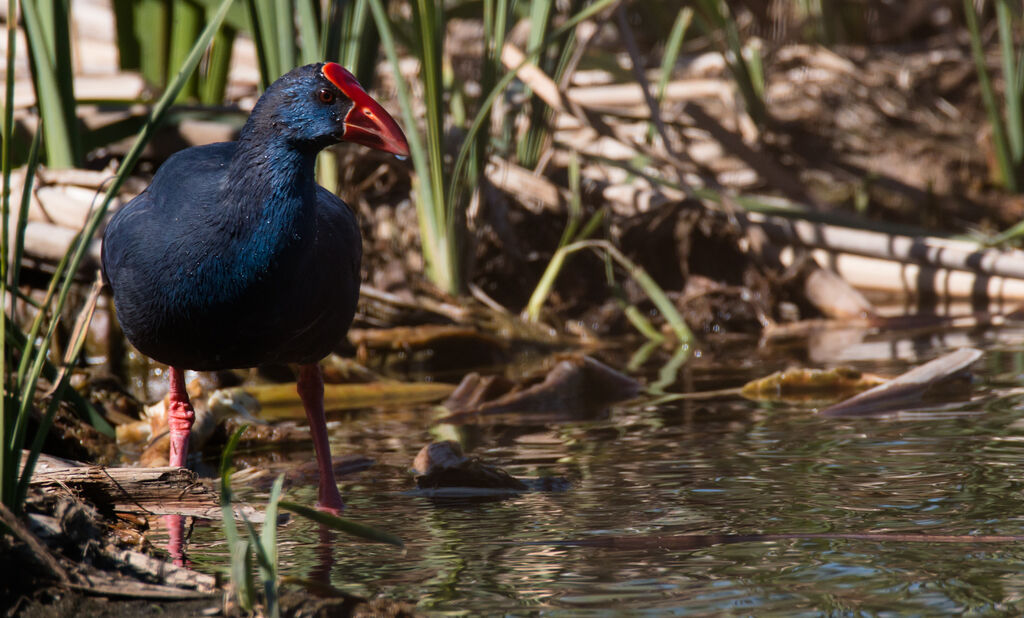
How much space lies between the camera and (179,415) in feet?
10.6

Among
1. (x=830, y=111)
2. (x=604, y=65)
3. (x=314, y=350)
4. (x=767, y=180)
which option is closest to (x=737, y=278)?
(x=767, y=180)

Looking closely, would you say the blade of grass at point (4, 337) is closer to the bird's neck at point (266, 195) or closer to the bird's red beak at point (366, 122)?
the bird's neck at point (266, 195)

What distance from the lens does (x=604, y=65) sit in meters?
5.75

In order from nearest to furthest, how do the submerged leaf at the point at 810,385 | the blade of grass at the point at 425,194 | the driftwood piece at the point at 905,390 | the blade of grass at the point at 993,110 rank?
1. the driftwood piece at the point at 905,390
2. the submerged leaf at the point at 810,385
3. the blade of grass at the point at 425,194
4. the blade of grass at the point at 993,110

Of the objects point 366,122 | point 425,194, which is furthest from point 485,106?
point 366,122

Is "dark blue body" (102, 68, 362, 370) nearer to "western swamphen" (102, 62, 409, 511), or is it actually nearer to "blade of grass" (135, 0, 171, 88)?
"western swamphen" (102, 62, 409, 511)

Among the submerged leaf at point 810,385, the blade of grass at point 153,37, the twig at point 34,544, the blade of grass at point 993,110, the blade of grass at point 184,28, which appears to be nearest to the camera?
the twig at point 34,544

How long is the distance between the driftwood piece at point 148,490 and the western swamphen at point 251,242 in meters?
0.35

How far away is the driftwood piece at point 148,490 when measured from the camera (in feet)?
7.78

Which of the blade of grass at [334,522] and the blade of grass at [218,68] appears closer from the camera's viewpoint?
the blade of grass at [334,522]

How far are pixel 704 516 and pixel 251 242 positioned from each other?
1.10 meters

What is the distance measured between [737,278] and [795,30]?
9.04 ft

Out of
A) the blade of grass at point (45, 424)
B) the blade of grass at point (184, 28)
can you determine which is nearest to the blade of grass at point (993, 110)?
the blade of grass at point (184, 28)

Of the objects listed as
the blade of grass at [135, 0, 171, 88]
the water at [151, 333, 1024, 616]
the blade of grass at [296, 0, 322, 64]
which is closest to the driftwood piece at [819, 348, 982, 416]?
the water at [151, 333, 1024, 616]
